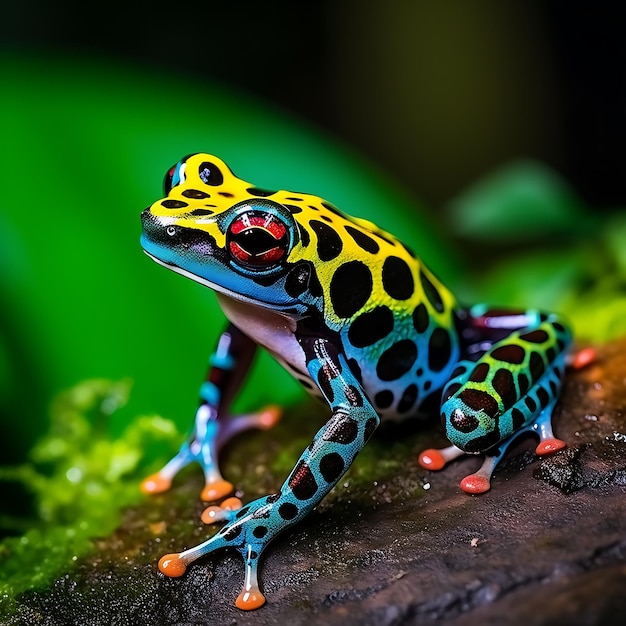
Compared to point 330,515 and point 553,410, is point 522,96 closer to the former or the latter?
point 553,410

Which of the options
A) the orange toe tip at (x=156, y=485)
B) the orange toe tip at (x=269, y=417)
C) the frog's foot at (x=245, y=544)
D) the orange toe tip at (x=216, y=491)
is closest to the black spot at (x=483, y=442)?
the frog's foot at (x=245, y=544)

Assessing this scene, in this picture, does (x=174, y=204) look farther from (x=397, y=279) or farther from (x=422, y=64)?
(x=422, y=64)

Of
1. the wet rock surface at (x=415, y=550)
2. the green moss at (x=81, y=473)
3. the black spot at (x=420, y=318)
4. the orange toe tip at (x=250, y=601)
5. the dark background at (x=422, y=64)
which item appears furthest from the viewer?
the dark background at (x=422, y=64)

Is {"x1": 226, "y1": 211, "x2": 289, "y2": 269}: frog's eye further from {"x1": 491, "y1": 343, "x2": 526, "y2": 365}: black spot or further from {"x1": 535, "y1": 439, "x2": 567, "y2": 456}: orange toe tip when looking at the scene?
{"x1": 535, "y1": 439, "x2": 567, "y2": 456}: orange toe tip

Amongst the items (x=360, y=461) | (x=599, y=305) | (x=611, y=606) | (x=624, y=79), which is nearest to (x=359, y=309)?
(x=360, y=461)

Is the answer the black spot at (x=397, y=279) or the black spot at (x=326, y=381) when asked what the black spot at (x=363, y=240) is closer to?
the black spot at (x=397, y=279)

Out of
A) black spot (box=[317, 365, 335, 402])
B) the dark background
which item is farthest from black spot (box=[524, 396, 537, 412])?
the dark background

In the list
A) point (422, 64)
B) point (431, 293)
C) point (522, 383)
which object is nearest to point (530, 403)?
point (522, 383)
